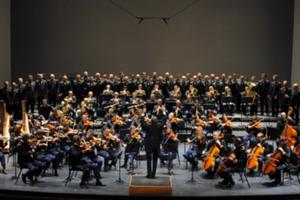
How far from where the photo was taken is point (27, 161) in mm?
9570

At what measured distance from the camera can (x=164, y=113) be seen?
38.9 feet

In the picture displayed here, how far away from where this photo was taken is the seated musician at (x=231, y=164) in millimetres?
9523

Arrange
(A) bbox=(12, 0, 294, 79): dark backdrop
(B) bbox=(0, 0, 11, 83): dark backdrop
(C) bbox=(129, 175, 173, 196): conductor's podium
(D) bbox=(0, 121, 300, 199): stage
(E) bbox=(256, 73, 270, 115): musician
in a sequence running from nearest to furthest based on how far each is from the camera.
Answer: (C) bbox=(129, 175, 173, 196): conductor's podium < (D) bbox=(0, 121, 300, 199): stage < (E) bbox=(256, 73, 270, 115): musician < (B) bbox=(0, 0, 11, 83): dark backdrop < (A) bbox=(12, 0, 294, 79): dark backdrop

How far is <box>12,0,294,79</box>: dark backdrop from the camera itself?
17.9 m

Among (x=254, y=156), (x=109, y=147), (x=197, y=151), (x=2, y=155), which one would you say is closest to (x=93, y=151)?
(x=109, y=147)

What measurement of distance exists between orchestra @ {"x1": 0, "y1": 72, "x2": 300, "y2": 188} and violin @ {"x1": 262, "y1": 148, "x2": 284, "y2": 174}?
0.02 meters

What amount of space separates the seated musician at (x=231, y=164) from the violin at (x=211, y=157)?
0.28m

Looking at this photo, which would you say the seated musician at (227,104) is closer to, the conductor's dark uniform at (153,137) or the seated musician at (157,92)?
the seated musician at (157,92)

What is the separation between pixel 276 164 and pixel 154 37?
31.3 feet

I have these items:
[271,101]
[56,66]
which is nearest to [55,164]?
[271,101]

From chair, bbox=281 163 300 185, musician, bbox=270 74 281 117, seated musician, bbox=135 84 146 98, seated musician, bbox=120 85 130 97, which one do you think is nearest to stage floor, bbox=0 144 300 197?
chair, bbox=281 163 300 185

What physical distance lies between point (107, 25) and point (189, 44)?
2.99 m

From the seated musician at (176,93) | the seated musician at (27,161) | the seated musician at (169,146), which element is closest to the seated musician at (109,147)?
the seated musician at (169,146)

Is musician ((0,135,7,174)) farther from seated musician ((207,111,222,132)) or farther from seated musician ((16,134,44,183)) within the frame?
seated musician ((207,111,222,132))
